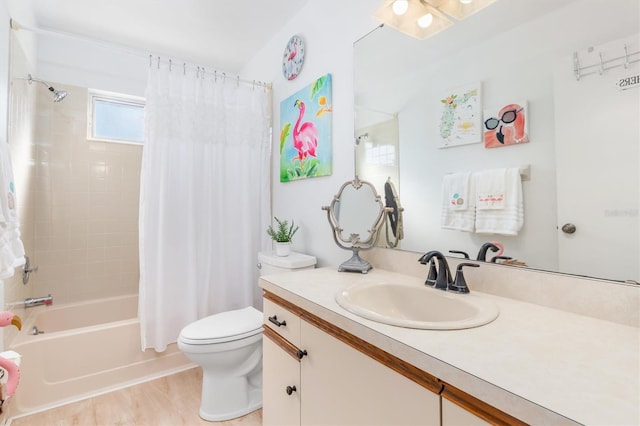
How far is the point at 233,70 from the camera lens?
9.57 feet

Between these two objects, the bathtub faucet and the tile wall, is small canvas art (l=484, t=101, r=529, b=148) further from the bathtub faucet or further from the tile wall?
the bathtub faucet

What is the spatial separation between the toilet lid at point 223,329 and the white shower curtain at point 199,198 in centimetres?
37

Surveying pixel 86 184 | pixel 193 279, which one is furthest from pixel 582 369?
pixel 86 184

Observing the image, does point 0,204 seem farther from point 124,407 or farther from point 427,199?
point 427,199

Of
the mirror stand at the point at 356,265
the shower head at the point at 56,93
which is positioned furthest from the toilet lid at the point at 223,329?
the shower head at the point at 56,93

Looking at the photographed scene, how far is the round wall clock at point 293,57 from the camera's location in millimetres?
2031

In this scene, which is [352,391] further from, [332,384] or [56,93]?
[56,93]

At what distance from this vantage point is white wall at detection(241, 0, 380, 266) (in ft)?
5.46

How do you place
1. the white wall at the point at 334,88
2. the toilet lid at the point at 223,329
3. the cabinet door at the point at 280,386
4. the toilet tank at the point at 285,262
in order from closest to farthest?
1. the cabinet door at the point at 280,386
2. the toilet lid at the point at 223,329
3. the white wall at the point at 334,88
4. the toilet tank at the point at 285,262

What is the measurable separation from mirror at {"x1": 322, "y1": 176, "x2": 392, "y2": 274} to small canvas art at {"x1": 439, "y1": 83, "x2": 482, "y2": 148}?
1.39 ft

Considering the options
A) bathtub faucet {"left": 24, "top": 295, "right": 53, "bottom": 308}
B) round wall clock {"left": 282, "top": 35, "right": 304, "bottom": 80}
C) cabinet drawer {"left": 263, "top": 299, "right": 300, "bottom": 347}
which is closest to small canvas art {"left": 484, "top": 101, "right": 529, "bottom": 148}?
cabinet drawer {"left": 263, "top": 299, "right": 300, "bottom": 347}

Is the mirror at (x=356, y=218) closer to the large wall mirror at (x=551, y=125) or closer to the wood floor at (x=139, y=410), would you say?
the large wall mirror at (x=551, y=125)

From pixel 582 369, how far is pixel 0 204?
1.78 meters

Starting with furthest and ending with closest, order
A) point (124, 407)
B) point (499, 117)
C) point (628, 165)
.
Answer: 1. point (124, 407)
2. point (499, 117)
3. point (628, 165)
